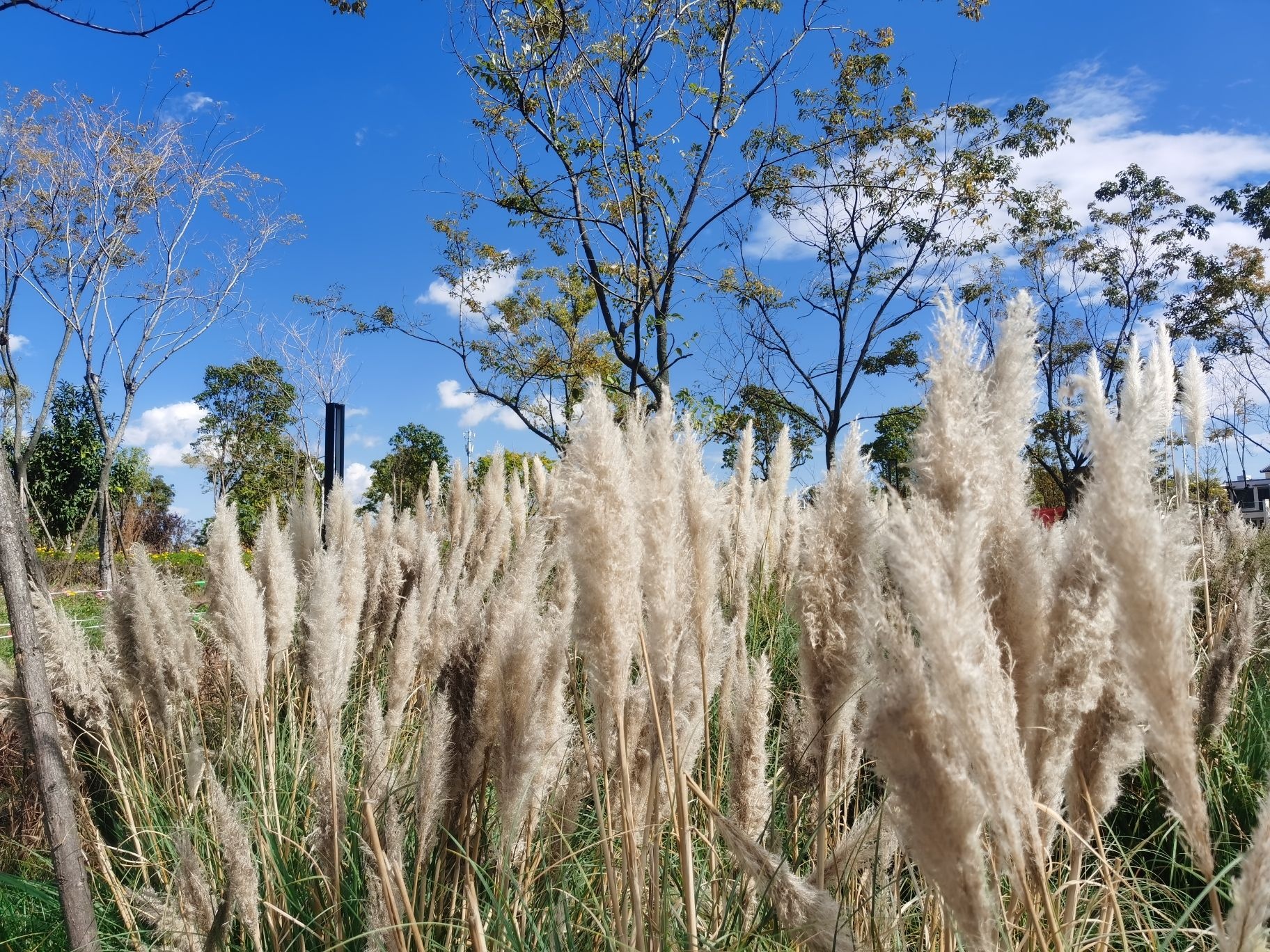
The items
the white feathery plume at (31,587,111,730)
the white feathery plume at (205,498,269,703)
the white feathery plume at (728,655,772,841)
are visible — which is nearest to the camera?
the white feathery plume at (728,655,772,841)

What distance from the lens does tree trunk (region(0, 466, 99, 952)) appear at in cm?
166

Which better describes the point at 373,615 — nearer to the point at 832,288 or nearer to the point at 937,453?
the point at 937,453

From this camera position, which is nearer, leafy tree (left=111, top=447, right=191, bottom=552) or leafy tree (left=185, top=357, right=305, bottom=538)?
leafy tree (left=111, top=447, right=191, bottom=552)

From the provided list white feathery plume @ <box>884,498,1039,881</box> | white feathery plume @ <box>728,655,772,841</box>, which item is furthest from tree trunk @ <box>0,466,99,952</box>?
white feathery plume @ <box>884,498,1039,881</box>

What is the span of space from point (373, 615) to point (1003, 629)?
2522mm

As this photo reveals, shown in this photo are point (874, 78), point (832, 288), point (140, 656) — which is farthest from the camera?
point (832, 288)

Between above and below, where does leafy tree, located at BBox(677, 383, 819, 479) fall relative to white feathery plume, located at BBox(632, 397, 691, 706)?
above

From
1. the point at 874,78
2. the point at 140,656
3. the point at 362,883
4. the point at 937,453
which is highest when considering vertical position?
the point at 874,78

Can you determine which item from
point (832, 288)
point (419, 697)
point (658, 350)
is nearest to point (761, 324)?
point (832, 288)

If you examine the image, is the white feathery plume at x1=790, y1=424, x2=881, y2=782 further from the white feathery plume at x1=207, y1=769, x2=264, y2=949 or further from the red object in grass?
the white feathery plume at x1=207, y1=769, x2=264, y2=949

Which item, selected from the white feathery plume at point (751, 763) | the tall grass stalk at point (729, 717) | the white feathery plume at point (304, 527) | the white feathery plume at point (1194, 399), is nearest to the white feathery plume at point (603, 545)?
the tall grass stalk at point (729, 717)

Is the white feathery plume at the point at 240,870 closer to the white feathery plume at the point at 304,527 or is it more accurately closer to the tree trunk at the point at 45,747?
the tree trunk at the point at 45,747

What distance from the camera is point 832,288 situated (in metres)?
16.8

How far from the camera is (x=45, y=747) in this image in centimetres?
167
